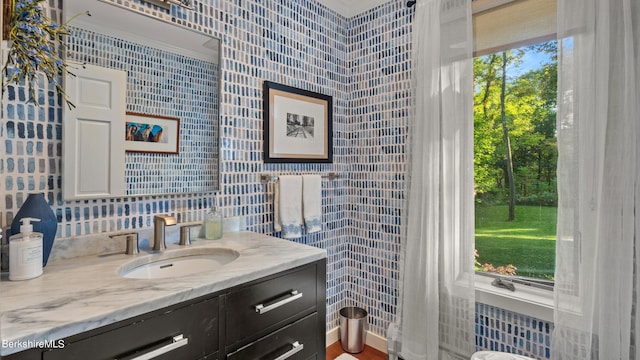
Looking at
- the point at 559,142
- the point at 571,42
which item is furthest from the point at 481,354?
the point at 571,42

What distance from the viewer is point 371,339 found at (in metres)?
2.32

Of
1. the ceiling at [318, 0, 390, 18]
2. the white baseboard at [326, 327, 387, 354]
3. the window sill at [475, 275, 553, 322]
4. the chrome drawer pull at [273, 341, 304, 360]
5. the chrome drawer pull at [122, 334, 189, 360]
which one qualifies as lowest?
the white baseboard at [326, 327, 387, 354]

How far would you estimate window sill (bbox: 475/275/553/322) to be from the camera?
1566mm

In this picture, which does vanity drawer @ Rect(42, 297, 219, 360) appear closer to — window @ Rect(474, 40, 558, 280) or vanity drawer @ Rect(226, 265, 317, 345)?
vanity drawer @ Rect(226, 265, 317, 345)

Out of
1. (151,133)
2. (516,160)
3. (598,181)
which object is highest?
(151,133)

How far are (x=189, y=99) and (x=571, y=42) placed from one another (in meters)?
1.77

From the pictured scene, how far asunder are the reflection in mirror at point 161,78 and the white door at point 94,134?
3 centimetres

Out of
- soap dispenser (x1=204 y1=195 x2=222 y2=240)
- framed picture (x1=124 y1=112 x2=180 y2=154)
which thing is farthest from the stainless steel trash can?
framed picture (x1=124 y1=112 x2=180 y2=154)

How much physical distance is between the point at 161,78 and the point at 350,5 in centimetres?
158

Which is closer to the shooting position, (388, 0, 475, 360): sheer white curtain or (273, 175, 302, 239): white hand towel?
(388, 0, 475, 360): sheer white curtain

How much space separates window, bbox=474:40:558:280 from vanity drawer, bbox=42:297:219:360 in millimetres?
1581

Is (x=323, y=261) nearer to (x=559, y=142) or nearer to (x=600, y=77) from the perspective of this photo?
(x=559, y=142)

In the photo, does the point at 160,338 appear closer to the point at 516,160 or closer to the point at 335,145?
the point at 335,145

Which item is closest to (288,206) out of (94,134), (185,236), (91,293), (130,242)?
(185,236)
